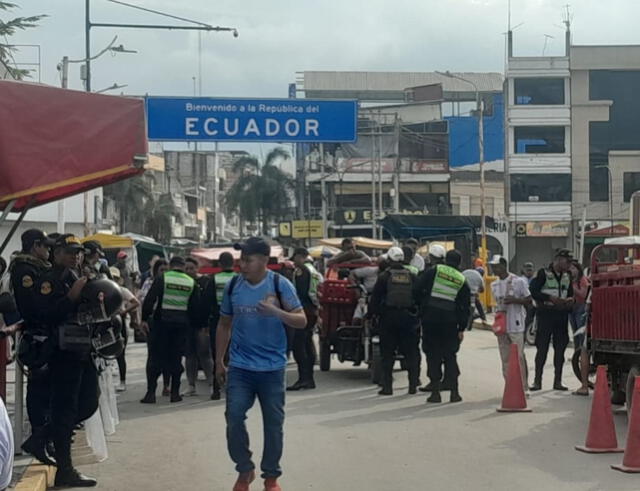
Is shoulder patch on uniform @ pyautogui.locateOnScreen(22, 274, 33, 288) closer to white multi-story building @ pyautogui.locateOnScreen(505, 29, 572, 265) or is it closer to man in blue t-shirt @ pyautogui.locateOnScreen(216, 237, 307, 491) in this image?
man in blue t-shirt @ pyautogui.locateOnScreen(216, 237, 307, 491)

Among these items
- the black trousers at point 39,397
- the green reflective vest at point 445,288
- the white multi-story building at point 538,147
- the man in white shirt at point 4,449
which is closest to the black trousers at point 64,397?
the black trousers at point 39,397

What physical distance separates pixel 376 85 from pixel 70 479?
276ft

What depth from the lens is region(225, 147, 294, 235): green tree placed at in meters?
78.2

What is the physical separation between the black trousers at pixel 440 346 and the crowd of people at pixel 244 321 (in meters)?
0.01

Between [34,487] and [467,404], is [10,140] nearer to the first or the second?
[34,487]

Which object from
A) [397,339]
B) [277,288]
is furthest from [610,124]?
[277,288]

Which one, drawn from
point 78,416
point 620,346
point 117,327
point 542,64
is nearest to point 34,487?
point 78,416

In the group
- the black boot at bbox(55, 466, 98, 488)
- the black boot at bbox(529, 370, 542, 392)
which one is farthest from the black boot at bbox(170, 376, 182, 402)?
the black boot at bbox(55, 466, 98, 488)

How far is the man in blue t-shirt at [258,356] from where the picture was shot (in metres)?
8.02

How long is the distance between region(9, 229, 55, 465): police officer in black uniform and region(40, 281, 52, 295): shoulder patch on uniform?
0.29 ft

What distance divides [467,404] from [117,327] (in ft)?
19.2

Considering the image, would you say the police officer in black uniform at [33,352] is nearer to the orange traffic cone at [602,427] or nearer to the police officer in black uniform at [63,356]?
the police officer in black uniform at [63,356]

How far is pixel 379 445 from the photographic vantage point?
1041 cm

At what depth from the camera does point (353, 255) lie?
1725 cm
